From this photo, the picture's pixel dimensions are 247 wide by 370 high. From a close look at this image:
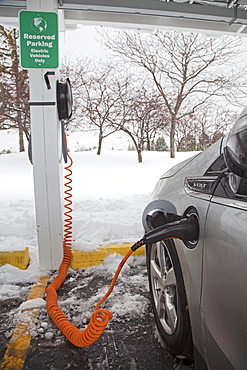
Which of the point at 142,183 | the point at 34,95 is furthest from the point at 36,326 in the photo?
the point at 142,183

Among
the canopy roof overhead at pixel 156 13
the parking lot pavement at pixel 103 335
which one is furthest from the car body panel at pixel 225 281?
the canopy roof overhead at pixel 156 13

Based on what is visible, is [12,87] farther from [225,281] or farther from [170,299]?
[225,281]

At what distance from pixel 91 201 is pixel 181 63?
334 inches

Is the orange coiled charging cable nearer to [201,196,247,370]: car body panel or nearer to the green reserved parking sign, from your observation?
[201,196,247,370]: car body panel

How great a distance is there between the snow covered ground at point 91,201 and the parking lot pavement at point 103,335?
1.32ft

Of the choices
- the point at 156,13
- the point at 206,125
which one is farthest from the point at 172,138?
the point at 156,13

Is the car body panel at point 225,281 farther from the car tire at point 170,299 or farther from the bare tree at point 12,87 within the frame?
the bare tree at point 12,87

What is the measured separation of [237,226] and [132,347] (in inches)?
52.9

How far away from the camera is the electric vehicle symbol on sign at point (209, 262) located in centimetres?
109

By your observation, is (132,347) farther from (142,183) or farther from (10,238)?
(142,183)

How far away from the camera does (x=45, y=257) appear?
3121 mm

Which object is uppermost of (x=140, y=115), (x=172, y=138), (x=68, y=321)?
(x=140, y=115)

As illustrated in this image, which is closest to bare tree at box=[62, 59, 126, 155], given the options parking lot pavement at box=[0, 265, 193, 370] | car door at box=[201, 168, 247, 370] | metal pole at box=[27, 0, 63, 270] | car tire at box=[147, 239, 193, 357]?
metal pole at box=[27, 0, 63, 270]

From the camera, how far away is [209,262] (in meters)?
1.30
